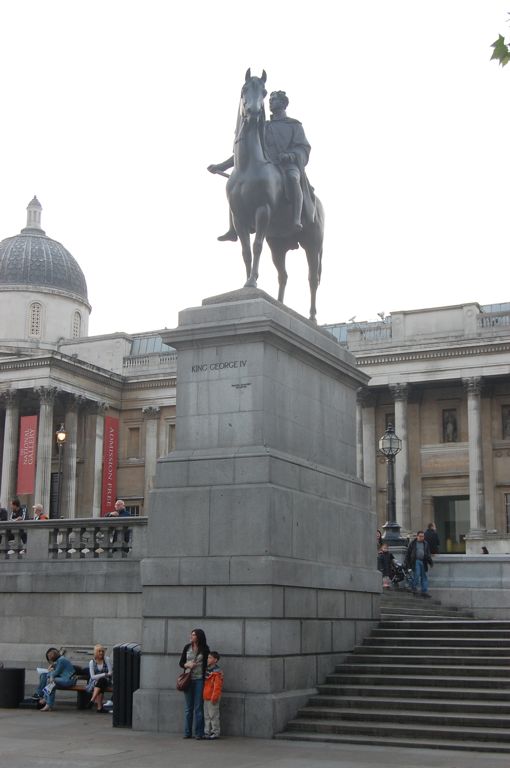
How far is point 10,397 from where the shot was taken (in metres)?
64.7

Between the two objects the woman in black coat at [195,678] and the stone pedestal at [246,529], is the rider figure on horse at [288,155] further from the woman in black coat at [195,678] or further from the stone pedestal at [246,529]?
the woman in black coat at [195,678]

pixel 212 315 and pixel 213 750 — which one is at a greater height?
pixel 212 315

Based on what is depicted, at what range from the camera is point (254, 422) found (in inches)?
608

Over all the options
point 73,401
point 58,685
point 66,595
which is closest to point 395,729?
point 58,685

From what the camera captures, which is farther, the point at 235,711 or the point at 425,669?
the point at 425,669

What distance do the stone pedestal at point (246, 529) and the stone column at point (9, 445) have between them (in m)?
50.0

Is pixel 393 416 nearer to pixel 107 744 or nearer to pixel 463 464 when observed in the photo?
pixel 463 464

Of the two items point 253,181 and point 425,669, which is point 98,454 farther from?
point 425,669

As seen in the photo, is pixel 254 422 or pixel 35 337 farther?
pixel 35 337

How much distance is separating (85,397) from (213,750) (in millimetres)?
54956

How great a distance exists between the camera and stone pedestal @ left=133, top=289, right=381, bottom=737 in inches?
579

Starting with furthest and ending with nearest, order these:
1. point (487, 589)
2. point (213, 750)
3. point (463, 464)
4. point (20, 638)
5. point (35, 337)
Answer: point (35, 337) → point (463, 464) → point (487, 589) → point (20, 638) → point (213, 750)

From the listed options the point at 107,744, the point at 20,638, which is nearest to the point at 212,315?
the point at 107,744

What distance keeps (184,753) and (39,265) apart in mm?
66022
